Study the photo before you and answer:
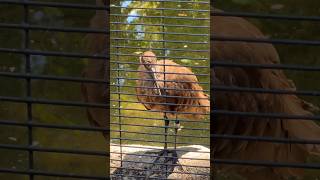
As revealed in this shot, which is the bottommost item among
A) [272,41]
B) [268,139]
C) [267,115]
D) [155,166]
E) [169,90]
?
[155,166]

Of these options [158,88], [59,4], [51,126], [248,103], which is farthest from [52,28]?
[248,103]

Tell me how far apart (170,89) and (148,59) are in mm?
190

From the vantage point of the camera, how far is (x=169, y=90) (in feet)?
11.1

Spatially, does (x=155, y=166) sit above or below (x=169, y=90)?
below

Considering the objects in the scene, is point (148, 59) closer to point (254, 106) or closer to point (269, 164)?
point (254, 106)

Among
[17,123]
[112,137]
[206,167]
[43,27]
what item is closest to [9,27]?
[43,27]

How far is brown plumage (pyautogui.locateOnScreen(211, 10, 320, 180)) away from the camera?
340cm

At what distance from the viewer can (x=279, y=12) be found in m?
3.27

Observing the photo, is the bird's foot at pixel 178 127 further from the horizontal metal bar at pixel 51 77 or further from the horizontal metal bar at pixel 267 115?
the horizontal metal bar at pixel 51 77

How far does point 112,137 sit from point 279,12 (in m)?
1.00

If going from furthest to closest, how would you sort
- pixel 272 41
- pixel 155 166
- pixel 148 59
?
1. pixel 155 166
2. pixel 148 59
3. pixel 272 41

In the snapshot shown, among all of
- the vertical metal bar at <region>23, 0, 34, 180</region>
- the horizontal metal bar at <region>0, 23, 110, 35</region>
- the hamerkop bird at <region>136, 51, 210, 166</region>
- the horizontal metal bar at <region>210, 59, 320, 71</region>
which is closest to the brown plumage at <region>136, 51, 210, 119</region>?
the hamerkop bird at <region>136, 51, 210, 166</region>

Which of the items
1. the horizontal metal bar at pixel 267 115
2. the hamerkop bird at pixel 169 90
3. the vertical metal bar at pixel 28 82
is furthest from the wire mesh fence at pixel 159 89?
the vertical metal bar at pixel 28 82

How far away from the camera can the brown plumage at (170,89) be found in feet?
10.9
